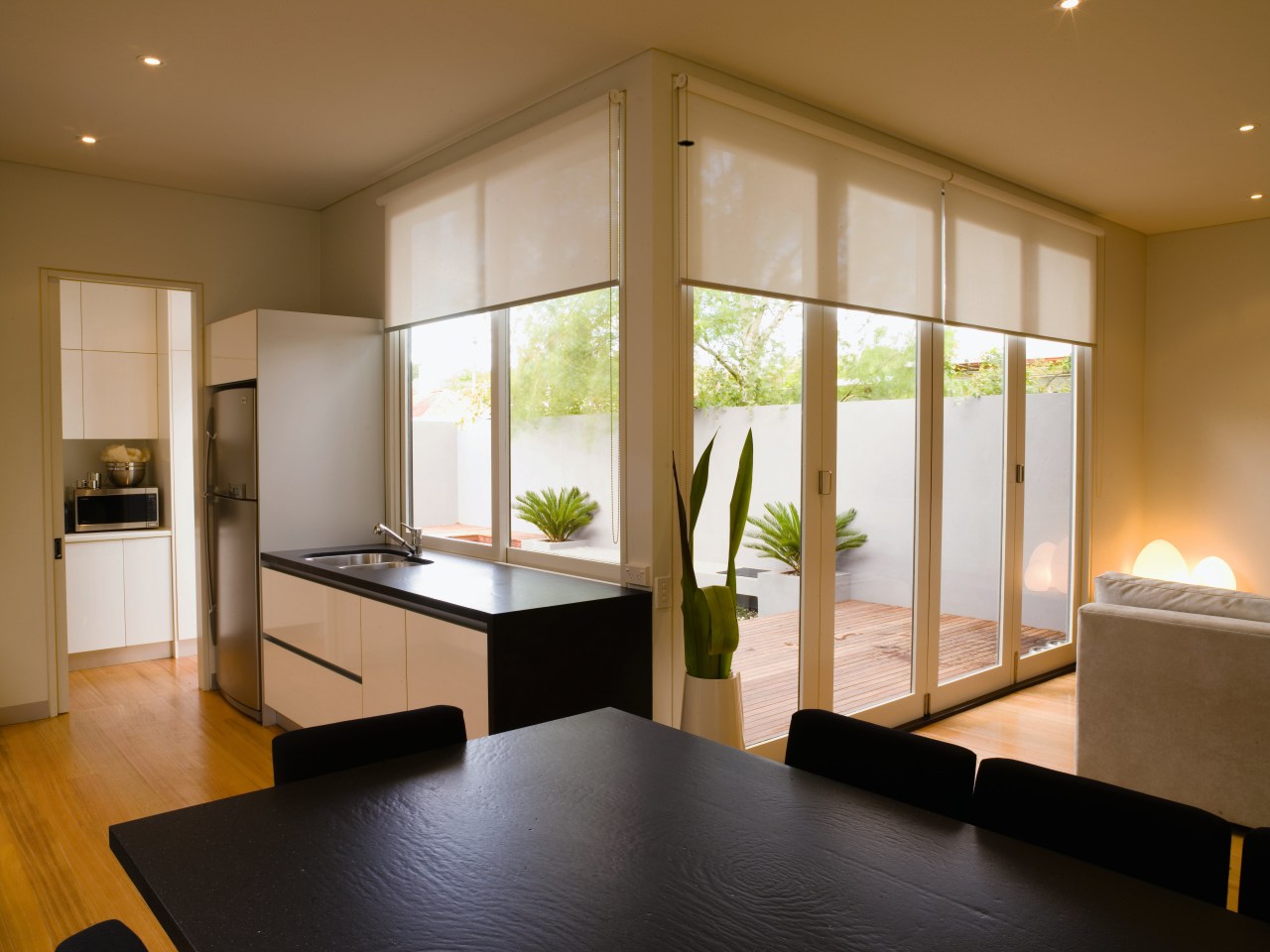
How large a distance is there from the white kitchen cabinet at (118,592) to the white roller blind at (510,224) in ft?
8.16

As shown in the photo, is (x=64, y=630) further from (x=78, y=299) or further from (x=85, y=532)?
(x=78, y=299)

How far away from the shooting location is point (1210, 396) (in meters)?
5.65

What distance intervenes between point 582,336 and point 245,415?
72.9 inches

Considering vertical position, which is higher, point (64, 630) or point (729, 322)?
point (729, 322)

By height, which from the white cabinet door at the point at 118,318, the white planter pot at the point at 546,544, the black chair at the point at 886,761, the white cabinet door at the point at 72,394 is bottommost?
the black chair at the point at 886,761

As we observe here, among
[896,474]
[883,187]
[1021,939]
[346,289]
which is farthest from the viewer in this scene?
[346,289]

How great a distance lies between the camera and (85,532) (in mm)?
5426

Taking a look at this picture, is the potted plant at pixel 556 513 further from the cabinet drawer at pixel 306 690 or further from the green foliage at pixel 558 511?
the cabinet drawer at pixel 306 690

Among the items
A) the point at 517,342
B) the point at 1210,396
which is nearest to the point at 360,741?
the point at 517,342

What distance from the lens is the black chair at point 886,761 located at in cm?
150

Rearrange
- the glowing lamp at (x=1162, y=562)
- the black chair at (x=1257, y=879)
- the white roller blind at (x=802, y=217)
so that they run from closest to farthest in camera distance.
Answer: the black chair at (x=1257, y=879), the white roller blind at (x=802, y=217), the glowing lamp at (x=1162, y=562)

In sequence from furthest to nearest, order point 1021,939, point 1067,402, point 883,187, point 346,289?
point 1067,402, point 346,289, point 883,187, point 1021,939

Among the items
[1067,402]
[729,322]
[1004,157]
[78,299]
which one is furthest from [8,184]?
[1067,402]

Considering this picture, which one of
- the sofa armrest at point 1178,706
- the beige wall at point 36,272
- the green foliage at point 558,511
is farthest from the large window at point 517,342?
the sofa armrest at point 1178,706
